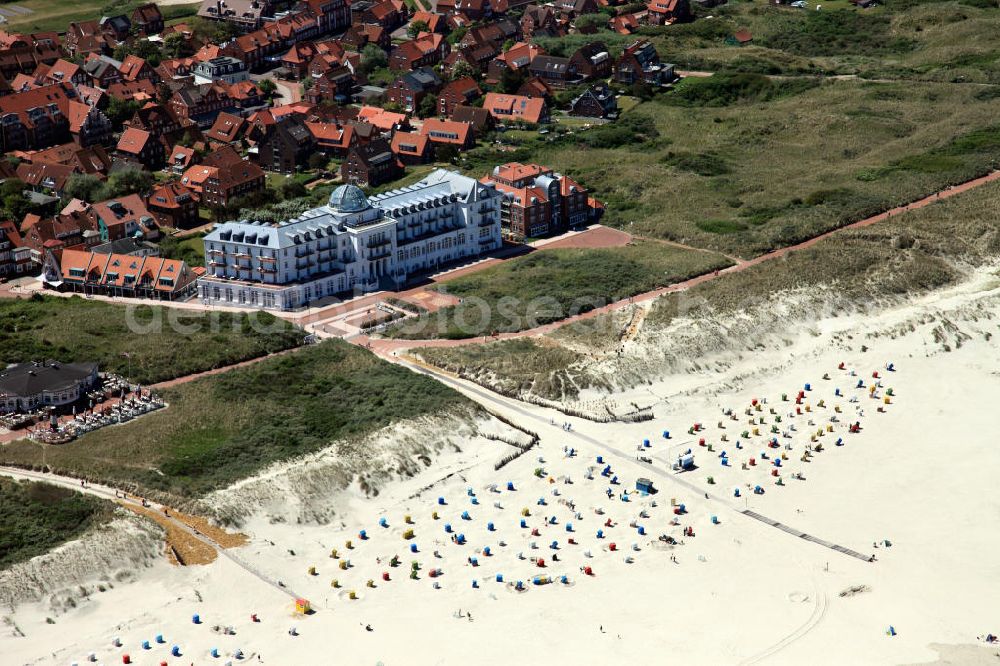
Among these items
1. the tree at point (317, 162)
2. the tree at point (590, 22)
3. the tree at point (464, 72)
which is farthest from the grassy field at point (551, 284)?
the tree at point (590, 22)

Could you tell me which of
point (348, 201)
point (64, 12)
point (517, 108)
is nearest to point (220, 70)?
point (517, 108)

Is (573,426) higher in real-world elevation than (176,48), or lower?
lower

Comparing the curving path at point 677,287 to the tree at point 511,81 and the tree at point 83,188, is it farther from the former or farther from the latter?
the tree at point 511,81

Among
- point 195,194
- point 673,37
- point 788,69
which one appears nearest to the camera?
point 195,194

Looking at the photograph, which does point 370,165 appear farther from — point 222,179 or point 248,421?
point 248,421

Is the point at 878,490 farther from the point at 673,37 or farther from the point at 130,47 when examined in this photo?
the point at 130,47

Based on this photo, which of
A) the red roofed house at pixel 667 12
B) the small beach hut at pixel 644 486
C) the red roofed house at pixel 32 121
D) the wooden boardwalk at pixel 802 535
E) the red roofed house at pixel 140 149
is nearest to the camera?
the wooden boardwalk at pixel 802 535

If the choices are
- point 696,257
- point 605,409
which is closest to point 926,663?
point 605,409
